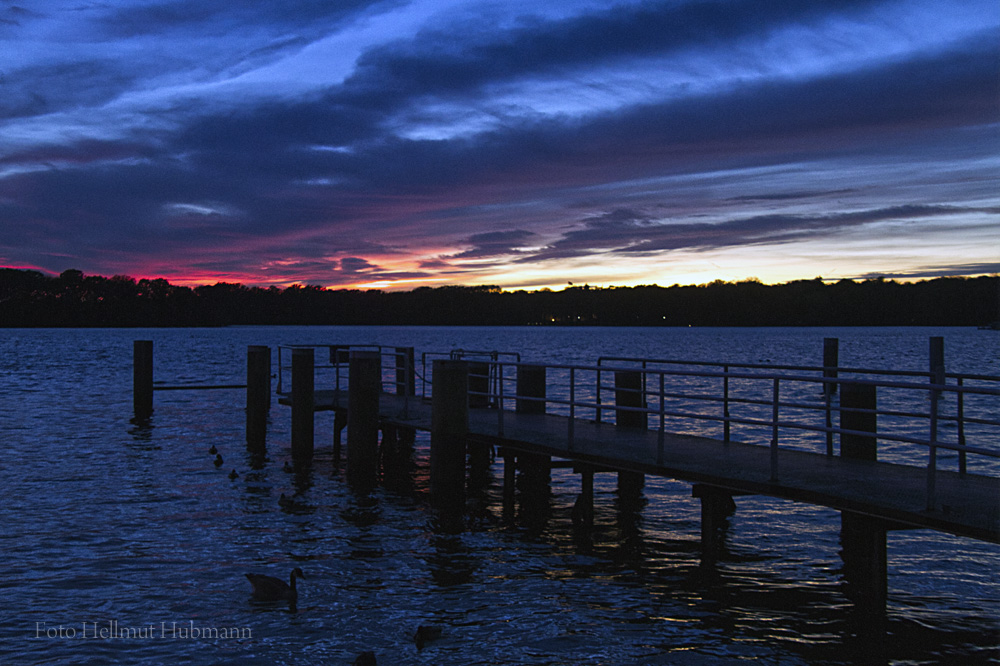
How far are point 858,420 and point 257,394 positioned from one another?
15397mm

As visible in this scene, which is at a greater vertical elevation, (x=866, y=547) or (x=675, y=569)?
(x=866, y=547)

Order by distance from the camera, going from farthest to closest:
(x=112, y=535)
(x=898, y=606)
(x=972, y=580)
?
(x=112, y=535) < (x=972, y=580) < (x=898, y=606)

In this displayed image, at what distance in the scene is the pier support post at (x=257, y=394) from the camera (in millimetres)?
21469

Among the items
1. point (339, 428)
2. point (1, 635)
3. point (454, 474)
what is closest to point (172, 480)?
point (339, 428)

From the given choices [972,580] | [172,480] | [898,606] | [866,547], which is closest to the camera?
[866,547]

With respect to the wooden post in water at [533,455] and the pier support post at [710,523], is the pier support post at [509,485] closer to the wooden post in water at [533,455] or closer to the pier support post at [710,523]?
the wooden post in water at [533,455]

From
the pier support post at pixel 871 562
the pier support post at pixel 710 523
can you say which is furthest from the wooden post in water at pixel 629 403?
the pier support post at pixel 871 562

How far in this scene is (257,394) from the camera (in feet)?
70.9

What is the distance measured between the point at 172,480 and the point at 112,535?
5.24 metres

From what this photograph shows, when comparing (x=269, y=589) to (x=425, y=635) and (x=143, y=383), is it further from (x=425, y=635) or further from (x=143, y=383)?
(x=143, y=383)

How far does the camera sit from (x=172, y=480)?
18.8 meters

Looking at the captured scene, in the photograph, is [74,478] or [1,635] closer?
[1,635]

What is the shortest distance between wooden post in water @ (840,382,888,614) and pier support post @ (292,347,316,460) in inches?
441

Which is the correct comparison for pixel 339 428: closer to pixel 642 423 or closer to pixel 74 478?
pixel 74 478
